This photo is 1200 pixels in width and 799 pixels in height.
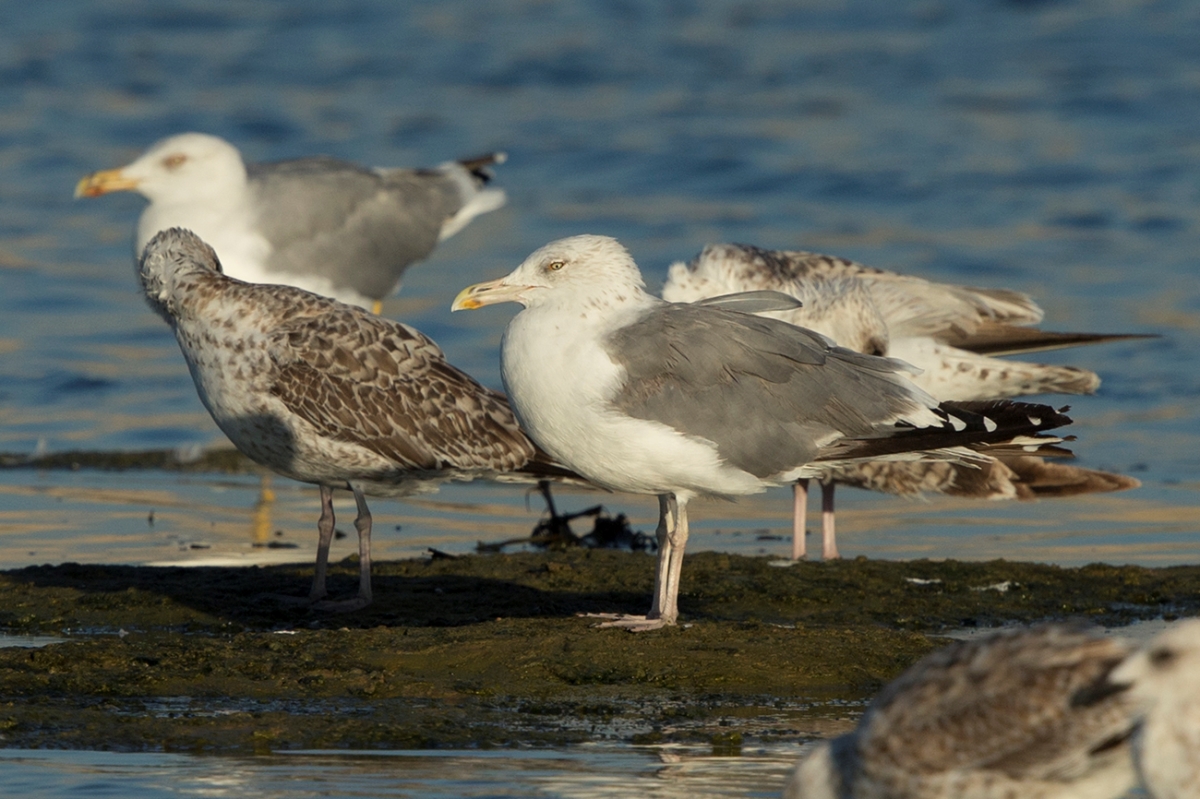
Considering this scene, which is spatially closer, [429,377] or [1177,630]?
[1177,630]

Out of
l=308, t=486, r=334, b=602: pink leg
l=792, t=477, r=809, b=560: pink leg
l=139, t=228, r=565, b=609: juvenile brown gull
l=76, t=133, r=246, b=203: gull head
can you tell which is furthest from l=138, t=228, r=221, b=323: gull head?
l=76, t=133, r=246, b=203: gull head

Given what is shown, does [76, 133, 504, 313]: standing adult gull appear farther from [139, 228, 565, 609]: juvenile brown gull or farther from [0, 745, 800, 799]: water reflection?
[0, 745, 800, 799]: water reflection

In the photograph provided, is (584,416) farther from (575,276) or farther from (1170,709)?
(1170,709)

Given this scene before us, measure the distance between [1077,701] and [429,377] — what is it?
414 cm

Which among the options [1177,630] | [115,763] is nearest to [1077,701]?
[1177,630]

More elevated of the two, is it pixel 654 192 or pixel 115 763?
pixel 654 192

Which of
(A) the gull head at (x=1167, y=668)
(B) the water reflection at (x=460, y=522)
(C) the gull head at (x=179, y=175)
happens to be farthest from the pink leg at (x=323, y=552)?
(C) the gull head at (x=179, y=175)

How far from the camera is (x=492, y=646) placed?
612 centimetres

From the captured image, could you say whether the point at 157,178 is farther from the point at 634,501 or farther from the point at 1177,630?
the point at 1177,630

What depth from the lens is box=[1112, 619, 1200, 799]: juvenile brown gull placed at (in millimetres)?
3900

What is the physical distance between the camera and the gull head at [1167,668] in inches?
154

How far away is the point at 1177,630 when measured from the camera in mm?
3969

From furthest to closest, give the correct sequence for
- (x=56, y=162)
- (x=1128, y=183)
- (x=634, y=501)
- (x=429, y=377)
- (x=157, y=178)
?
(x=56, y=162)
(x=1128, y=183)
(x=157, y=178)
(x=634, y=501)
(x=429, y=377)

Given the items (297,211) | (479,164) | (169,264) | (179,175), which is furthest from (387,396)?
(479,164)
